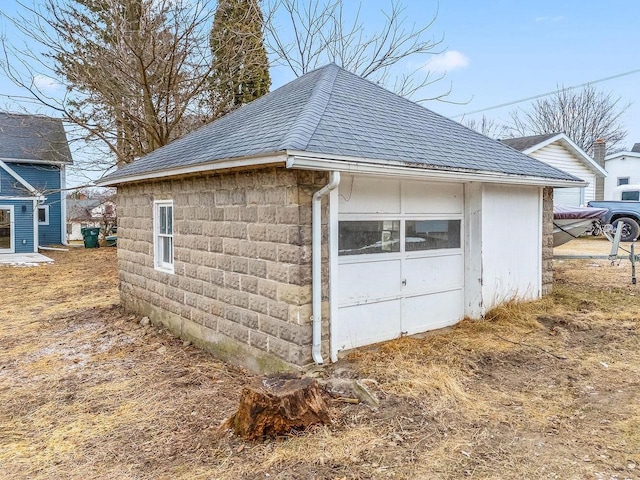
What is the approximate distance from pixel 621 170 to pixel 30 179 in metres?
28.1

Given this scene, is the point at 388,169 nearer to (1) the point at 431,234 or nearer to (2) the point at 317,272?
(2) the point at 317,272

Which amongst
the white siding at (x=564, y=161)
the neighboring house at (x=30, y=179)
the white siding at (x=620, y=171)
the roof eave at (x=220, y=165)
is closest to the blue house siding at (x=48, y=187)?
the neighboring house at (x=30, y=179)

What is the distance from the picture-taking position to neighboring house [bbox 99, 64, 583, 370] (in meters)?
4.62

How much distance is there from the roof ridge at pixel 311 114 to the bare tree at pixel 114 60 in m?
7.62

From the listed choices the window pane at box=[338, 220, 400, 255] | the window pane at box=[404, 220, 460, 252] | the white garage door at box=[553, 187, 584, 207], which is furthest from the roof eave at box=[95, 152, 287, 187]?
the white garage door at box=[553, 187, 584, 207]

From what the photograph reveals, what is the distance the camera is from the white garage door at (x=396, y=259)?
5.18 m

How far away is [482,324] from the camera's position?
6.35 meters

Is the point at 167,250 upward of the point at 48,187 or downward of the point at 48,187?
downward

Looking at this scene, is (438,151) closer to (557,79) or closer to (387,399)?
(387,399)

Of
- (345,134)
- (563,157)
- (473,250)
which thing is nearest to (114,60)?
(345,134)

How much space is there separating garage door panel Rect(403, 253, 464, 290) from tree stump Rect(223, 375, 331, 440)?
2.54 meters

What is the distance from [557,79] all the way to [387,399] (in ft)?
106

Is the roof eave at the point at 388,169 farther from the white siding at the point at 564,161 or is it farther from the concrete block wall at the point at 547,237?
the white siding at the point at 564,161

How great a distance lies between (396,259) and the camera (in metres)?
5.70
